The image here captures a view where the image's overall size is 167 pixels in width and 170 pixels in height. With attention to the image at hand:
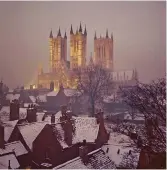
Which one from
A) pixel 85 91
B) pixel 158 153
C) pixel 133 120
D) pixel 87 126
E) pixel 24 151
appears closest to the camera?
pixel 158 153

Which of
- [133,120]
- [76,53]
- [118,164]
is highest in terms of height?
[76,53]

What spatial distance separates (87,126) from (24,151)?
132cm

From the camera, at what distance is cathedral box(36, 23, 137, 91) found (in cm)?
509

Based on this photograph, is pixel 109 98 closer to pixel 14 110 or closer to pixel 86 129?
pixel 86 129

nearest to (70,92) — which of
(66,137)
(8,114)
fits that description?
(66,137)

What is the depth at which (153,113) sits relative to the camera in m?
4.14

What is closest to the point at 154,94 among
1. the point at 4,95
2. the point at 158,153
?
the point at 158,153

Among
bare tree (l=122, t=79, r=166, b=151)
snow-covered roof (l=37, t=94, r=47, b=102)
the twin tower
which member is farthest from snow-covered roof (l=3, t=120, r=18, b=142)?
bare tree (l=122, t=79, r=166, b=151)

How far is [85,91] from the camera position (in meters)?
5.87

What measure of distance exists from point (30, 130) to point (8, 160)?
2.78 ft

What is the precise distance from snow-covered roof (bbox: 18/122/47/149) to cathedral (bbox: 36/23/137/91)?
694mm

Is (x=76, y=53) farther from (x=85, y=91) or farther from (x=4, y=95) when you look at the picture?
(x=4, y=95)

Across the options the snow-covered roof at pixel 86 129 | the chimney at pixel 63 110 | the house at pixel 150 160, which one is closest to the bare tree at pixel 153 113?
the house at pixel 150 160

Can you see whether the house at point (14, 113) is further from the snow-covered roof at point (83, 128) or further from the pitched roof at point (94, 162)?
the pitched roof at point (94, 162)
